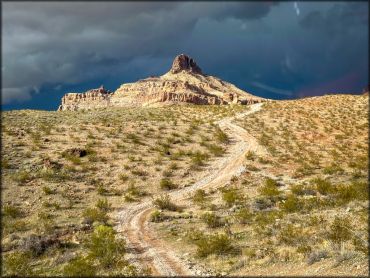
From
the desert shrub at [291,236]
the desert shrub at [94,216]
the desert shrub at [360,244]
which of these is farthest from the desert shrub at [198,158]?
the desert shrub at [360,244]

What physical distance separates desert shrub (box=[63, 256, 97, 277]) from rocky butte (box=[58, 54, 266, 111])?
73527 millimetres

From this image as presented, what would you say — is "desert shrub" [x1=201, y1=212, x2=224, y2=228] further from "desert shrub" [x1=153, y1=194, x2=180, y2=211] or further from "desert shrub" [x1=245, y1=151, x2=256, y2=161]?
"desert shrub" [x1=245, y1=151, x2=256, y2=161]

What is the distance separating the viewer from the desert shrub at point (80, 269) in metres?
14.7

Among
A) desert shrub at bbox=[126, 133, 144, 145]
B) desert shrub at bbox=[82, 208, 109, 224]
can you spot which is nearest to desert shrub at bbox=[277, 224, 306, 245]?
desert shrub at bbox=[82, 208, 109, 224]

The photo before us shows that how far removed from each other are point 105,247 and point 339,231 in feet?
31.4

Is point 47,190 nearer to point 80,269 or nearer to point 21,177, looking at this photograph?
point 21,177

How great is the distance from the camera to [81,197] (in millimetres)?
25703

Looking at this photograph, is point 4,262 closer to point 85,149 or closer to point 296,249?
point 296,249

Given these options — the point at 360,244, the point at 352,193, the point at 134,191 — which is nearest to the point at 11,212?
the point at 134,191

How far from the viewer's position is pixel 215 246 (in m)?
16.6

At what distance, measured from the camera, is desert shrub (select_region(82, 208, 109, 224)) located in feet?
69.4

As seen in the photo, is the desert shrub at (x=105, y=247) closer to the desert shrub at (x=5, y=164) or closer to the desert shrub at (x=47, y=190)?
the desert shrub at (x=47, y=190)

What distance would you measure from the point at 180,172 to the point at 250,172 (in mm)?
5171

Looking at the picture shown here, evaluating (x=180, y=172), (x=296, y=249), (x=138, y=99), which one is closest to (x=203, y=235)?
(x=296, y=249)
